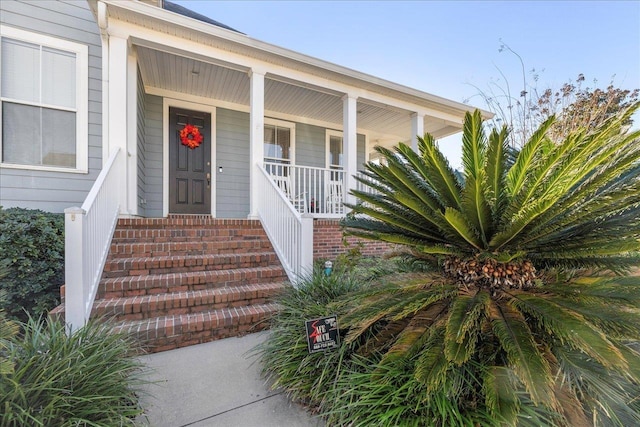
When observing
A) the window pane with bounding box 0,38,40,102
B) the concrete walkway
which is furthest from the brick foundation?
the window pane with bounding box 0,38,40,102

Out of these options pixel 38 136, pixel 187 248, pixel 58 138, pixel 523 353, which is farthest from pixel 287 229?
pixel 38 136

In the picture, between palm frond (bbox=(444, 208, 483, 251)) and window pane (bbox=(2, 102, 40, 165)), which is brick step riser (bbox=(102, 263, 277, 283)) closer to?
window pane (bbox=(2, 102, 40, 165))

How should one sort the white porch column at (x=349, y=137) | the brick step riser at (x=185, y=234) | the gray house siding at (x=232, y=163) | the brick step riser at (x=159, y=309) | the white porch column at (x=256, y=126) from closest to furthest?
the brick step riser at (x=159, y=309)
the brick step riser at (x=185, y=234)
the white porch column at (x=256, y=126)
the white porch column at (x=349, y=137)
the gray house siding at (x=232, y=163)

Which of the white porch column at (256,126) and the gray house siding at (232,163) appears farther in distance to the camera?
the gray house siding at (232,163)

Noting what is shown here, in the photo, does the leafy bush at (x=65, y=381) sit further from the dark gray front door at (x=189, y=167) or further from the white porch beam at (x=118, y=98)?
the dark gray front door at (x=189, y=167)

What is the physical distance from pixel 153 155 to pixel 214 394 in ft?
16.8

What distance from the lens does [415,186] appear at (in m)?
1.96

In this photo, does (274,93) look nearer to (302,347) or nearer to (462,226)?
(302,347)

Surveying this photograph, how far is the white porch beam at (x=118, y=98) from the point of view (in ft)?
13.4

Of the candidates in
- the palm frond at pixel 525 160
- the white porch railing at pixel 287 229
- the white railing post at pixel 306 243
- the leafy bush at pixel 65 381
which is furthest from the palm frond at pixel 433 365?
the white railing post at pixel 306 243

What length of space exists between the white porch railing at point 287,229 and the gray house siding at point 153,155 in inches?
95.2

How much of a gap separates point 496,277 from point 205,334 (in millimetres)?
2521

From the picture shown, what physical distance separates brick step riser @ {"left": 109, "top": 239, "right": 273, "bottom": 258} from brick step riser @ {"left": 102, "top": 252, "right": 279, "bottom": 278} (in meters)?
0.14

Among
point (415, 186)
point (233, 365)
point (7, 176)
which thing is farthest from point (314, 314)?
point (7, 176)
